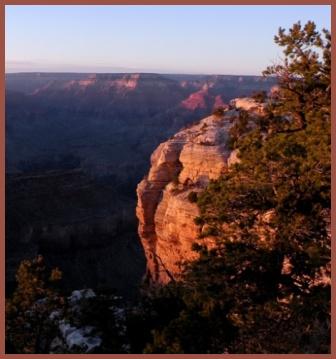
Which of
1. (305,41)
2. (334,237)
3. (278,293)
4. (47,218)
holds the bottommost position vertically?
(47,218)

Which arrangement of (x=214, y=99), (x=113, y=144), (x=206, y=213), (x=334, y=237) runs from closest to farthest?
(x=334, y=237) < (x=206, y=213) < (x=113, y=144) < (x=214, y=99)

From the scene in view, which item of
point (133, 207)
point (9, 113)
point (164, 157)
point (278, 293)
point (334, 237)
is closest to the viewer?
point (334, 237)

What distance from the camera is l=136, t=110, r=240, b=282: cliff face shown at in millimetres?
24156

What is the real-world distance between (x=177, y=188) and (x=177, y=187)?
0.06 metres

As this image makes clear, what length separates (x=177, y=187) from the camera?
26.0m

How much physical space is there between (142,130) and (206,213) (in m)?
116

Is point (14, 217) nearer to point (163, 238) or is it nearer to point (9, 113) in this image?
point (163, 238)

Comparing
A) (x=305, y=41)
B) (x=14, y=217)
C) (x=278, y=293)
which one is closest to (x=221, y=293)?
(x=278, y=293)

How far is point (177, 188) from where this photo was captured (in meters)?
26.0

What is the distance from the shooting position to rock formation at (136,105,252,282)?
24.1 m

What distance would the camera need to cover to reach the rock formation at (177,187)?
2414 centimetres

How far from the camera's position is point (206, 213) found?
485 inches

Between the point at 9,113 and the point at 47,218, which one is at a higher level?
the point at 9,113

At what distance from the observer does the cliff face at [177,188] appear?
951 inches
